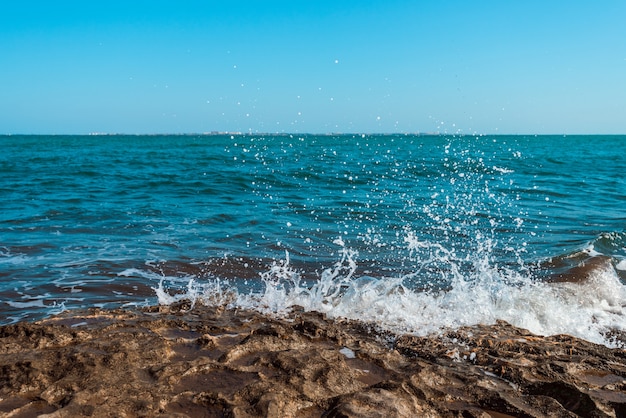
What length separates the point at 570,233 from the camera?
10.5m

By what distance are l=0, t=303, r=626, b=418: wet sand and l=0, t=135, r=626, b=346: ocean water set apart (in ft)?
2.39

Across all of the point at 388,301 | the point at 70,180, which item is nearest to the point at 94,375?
the point at 388,301

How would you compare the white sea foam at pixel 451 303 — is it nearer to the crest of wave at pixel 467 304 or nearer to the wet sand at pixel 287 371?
the crest of wave at pixel 467 304

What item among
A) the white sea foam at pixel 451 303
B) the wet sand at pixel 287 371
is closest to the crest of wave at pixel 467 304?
the white sea foam at pixel 451 303

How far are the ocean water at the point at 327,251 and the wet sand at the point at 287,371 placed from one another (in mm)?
727

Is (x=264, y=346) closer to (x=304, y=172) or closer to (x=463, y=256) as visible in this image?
(x=463, y=256)

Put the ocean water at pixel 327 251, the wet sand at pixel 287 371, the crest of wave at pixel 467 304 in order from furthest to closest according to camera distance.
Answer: the ocean water at pixel 327 251
the crest of wave at pixel 467 304
the wet sand at pixel 287 371

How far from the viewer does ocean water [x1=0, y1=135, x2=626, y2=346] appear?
5434 millimetres

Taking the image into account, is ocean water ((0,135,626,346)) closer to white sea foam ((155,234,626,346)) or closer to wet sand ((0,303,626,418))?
white sea foam ((155,234,626,346))

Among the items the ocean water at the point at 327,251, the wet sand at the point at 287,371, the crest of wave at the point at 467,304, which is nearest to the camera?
the wet sand at the point at 287,371

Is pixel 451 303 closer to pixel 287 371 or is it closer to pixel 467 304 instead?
pixel 467 304

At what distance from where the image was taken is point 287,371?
336 cm

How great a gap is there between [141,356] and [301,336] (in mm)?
1242

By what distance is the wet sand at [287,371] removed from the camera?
293 centimetres
